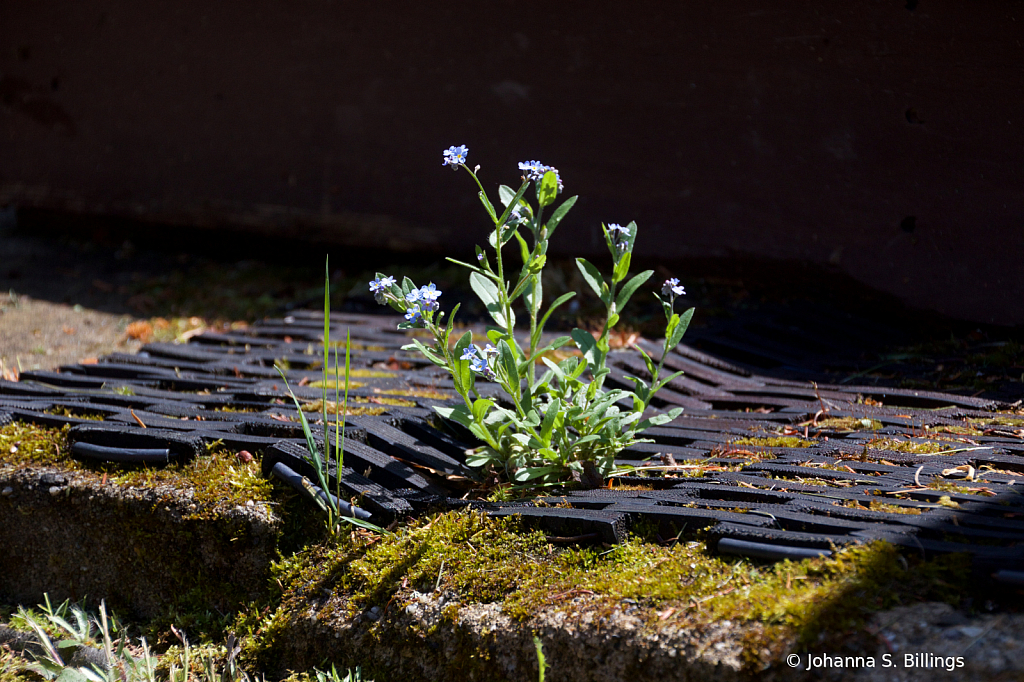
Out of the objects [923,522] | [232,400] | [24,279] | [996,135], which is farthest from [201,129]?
[923,522]

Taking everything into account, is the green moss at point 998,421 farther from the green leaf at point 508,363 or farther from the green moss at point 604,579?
the green leaf at point 508,363

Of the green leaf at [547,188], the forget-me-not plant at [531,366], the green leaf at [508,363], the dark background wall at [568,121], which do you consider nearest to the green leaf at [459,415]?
the forget-me-not plant at [531,366]

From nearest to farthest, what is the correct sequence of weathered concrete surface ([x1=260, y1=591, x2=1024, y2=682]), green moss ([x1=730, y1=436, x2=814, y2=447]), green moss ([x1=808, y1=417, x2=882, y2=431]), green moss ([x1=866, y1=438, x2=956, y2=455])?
weathered concrete surface ([x1=260, y1=591, x2=1024, y2=682]), green moss ([x1=866, y1=438, x2=956, y2=455]), green moss ([x1=730, y1=436, x2=814, y2=447]), green moss ([x1=808, y1=417, x2=882, y2=431])

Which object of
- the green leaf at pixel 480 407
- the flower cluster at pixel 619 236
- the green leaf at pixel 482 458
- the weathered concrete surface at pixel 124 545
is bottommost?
the weathered concrete surface at pixel 124 545

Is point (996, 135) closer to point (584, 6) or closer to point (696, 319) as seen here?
point (696, 319)

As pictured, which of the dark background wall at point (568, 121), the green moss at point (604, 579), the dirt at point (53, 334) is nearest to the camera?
the green moss at point (604, 579)

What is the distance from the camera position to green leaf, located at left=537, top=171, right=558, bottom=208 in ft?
7.00

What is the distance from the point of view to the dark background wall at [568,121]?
12.7 feet

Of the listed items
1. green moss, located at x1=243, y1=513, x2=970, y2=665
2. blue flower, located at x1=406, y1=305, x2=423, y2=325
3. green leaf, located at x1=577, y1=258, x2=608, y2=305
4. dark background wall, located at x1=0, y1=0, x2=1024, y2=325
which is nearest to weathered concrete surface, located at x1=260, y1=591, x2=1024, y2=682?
green moss, located at x1=243, y1=513, x2=970, y2=665

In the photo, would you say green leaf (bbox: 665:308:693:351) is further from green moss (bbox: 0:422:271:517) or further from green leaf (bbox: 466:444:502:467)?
green moss (bbox: 0:422:271:517)

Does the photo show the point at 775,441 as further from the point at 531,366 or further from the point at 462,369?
the point at 462,369

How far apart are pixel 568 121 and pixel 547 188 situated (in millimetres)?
2846

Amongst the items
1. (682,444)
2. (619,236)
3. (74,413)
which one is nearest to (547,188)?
(619,236)

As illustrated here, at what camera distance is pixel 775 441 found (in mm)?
2564
